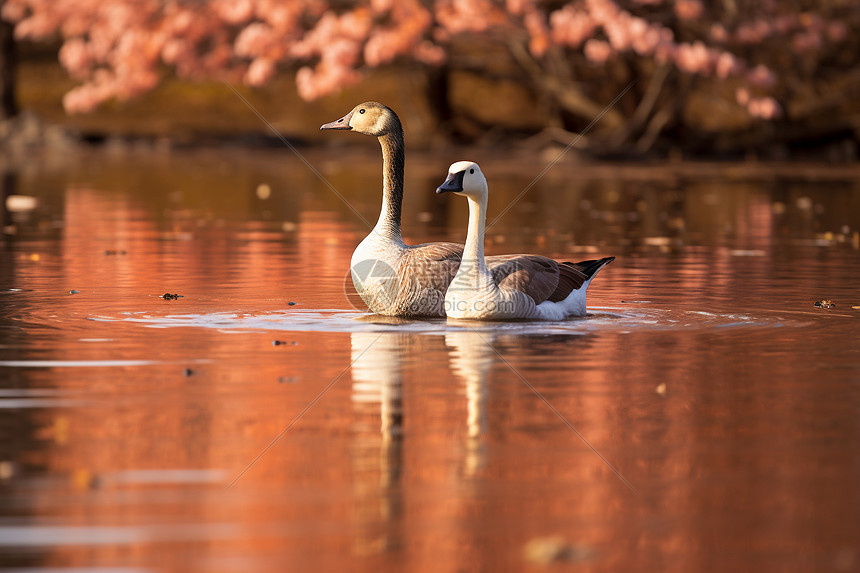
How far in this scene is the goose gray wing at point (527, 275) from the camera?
11.8m

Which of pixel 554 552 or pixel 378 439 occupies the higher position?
pixel 378 439

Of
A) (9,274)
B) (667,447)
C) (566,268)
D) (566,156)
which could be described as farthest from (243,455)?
(566,156)

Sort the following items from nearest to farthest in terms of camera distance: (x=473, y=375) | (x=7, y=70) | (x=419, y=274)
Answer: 1. (x=473, y=375)
2. (x=419, y=274)
3. (x=7, y=70)

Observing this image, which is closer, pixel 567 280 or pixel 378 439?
pixel 378 439

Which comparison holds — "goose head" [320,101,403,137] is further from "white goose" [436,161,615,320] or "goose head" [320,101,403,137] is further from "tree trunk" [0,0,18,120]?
"tree trunk" [0,0,18,120]

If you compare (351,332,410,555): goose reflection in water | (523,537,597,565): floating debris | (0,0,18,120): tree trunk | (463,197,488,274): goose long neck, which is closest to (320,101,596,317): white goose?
(463,197,488,274): goose long neck

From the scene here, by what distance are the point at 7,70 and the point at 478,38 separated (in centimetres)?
1344

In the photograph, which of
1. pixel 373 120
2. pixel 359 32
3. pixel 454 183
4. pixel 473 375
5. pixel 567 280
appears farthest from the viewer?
pixel 359 32

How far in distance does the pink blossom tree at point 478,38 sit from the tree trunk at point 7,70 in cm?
402

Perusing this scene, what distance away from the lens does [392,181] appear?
13023 mm

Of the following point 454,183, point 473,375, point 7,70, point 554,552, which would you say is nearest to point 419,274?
point 454,183

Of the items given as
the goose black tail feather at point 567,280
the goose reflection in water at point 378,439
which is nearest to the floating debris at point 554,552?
the goose reflection in water at point 378,439

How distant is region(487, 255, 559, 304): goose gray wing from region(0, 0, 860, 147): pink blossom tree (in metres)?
19.6

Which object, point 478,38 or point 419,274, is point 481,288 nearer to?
Answer: point 419,274
